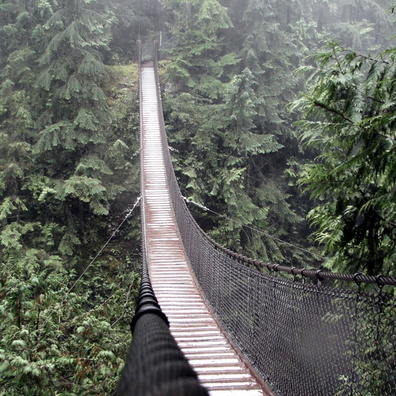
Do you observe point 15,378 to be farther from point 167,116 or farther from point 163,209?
point 167,116

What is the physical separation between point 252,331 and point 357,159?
5.94 ft

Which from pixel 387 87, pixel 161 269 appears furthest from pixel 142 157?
pixel 387 87

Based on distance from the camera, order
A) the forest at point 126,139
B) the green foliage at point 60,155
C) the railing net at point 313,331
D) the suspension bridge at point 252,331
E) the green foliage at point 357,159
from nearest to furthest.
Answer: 1. the suspension bridge at point 252,331
2. the railing net at point 313,331
3. the green foliage at point 357,159
4. the green foliage at point 60,155
5. the forest at point 126,139

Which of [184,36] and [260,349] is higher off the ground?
[184,36]

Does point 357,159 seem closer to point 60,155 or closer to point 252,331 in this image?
point 252,331

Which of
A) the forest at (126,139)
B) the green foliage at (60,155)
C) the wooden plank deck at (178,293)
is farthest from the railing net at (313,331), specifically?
the green foliage at (60,155)

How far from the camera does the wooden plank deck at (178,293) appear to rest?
3258mm

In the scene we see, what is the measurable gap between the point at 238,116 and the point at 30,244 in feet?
19.8

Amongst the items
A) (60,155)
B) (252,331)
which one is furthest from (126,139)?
(252,331)

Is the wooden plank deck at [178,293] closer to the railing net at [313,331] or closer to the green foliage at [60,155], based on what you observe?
the railing net at [313,331]

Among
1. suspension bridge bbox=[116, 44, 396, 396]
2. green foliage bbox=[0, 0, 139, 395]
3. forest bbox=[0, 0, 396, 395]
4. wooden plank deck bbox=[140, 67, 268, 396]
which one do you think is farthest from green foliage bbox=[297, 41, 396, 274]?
green foliage bbox=[0, 0, 139, 395]

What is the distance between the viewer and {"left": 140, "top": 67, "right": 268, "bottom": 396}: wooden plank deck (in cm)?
326

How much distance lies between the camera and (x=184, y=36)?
43.0 ft

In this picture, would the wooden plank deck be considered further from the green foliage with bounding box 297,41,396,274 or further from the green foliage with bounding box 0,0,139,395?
the green foliage with bounding box 297,41,396,274
